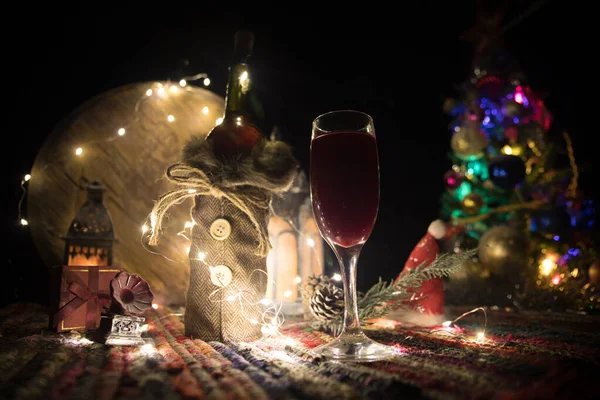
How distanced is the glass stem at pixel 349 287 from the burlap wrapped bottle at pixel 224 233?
214 mm

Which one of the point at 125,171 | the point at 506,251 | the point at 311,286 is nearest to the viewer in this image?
the point at 311,286

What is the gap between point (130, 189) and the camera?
4.41 feet

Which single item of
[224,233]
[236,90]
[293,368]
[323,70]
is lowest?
[293,368]

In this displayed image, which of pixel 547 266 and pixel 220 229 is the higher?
pixel 220 229

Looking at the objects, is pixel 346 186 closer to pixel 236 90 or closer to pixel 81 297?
pixel 236 90

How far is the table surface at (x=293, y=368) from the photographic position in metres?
0.44

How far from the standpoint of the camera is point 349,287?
0.75 m

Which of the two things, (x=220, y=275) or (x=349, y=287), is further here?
(x=220, y=275)

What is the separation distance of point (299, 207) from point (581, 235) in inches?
62.1

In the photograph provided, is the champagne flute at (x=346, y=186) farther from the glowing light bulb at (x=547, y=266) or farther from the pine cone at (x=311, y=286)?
the glowing light bulb at (x=547, y=266)

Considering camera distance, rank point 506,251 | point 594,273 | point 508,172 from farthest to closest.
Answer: point 508,172 → point 506,251 → point 594,273

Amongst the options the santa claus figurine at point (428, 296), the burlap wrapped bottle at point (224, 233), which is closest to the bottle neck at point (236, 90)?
the burlap wrapped bottle at point (224, 233)

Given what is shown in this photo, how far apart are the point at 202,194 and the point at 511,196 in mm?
2026

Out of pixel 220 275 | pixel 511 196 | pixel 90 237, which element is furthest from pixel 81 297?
pixel 511 196
